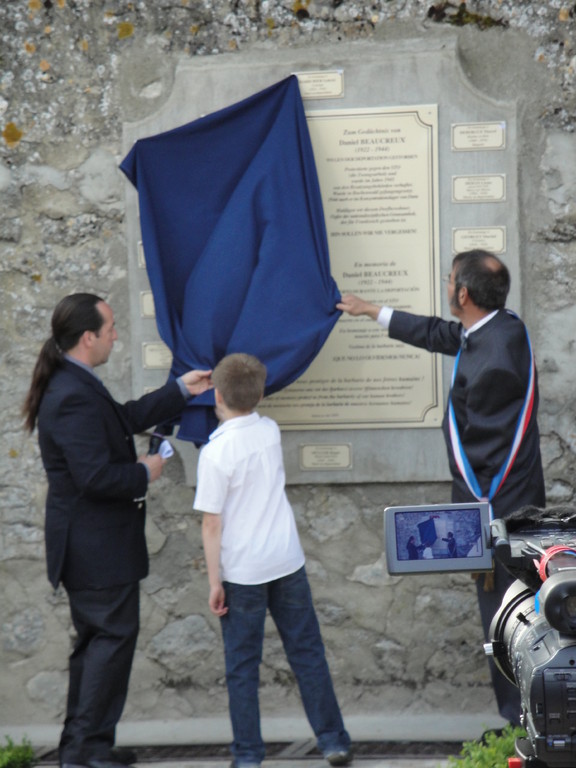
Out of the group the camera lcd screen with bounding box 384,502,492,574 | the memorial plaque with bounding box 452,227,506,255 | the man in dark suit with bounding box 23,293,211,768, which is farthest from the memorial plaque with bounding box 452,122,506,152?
the camera lcd screen with bounding box 384,502,492,574

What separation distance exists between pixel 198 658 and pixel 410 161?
205 cm

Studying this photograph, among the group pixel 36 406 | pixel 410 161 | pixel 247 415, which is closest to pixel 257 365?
pixel 247 415

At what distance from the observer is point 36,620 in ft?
13.8

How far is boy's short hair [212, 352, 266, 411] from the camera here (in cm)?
348

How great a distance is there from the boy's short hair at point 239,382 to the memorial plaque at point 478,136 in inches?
47.4

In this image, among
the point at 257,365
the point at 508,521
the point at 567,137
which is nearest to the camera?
the point at 508,521

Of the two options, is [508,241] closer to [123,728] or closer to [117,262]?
[117,262]

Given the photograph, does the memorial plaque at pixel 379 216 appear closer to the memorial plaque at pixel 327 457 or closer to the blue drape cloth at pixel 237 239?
the memorial plaque at pixel 327 457

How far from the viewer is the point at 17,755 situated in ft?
12.4

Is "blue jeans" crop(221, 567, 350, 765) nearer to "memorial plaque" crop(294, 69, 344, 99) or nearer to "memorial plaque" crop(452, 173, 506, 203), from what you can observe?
"memorial plaque" crop(452, 173, 506, 203)

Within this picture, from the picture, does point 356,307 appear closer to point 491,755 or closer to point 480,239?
point 480,239

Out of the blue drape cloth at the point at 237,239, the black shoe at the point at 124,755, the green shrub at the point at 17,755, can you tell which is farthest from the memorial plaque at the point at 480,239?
the green shrub at the point at 17,755

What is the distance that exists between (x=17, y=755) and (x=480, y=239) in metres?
2.47

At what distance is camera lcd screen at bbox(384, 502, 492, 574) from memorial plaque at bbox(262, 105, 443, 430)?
6.88 feet
